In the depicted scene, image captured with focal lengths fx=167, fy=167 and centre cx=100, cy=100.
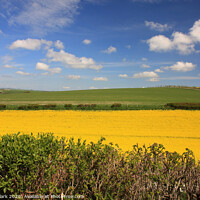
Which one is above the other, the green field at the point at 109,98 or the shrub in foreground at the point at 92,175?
the green field at the point at 109,98

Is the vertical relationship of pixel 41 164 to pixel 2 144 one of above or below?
below

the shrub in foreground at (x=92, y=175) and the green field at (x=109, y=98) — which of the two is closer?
the shrub in foreground at (x=92, y=175)

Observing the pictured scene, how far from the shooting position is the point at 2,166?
4.57 m

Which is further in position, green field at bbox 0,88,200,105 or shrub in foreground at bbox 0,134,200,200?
green field at bbox 0,88,200,105

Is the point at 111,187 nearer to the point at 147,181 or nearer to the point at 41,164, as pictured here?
the point at 147,181

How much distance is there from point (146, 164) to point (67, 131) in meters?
11.7

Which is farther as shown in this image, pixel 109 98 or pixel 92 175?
pixel 109 98

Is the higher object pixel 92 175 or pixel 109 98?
pixel 109 98

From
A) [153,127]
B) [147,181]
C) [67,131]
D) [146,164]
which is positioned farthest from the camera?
[153,127]

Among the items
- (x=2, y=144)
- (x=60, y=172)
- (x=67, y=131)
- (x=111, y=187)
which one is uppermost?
(x=2, y=144)

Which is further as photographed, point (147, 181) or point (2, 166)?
point (2, 166)

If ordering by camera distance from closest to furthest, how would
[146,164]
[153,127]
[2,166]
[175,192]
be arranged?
[175,192], [2,166], [146,164], [153,127]

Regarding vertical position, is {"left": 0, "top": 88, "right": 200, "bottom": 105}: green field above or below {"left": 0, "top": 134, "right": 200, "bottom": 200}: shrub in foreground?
above

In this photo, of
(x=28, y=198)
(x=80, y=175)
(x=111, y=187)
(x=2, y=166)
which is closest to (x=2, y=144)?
(x=2, y=166)
